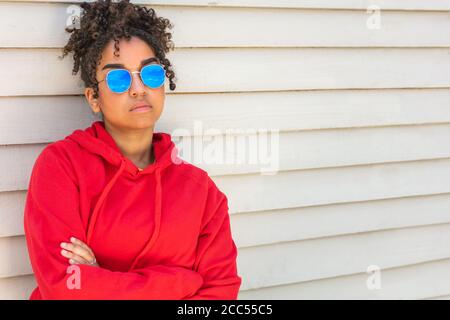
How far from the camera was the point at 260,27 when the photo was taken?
318 cm

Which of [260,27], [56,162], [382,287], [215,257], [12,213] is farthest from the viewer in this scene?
[382,287]

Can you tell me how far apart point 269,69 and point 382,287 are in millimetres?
1406

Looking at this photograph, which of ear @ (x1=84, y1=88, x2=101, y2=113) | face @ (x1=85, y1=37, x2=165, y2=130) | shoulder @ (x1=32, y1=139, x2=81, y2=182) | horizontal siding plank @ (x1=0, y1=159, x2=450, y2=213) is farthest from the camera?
horizontal siding plank @ (x1=0, y1=159, x2=450, y2=213)

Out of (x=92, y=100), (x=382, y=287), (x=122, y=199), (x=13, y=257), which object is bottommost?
(x=382, y=287)

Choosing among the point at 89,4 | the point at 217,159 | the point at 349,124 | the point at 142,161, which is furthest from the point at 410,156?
the point at 89,4

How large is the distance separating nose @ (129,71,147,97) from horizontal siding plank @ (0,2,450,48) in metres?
0.47

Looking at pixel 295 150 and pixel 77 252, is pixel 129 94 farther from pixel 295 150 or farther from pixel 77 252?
pixel 295 150

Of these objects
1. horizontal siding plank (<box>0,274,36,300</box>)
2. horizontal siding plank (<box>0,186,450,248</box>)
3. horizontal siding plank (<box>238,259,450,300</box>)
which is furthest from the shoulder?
horizontal siding plank (<box>238,259,450,300</box>)

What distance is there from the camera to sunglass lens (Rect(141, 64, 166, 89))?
8.20ft

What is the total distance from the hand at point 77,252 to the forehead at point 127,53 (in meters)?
0.70

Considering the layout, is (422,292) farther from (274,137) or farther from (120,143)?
(120,143)

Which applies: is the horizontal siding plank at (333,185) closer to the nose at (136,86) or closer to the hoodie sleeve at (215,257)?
the hoodie sleeve at (215,257)

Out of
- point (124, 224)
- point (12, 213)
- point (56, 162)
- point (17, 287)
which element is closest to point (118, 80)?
point (56, 162)

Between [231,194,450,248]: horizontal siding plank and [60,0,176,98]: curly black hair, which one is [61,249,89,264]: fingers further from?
[231,194,450,248]: horizontal siding plank
